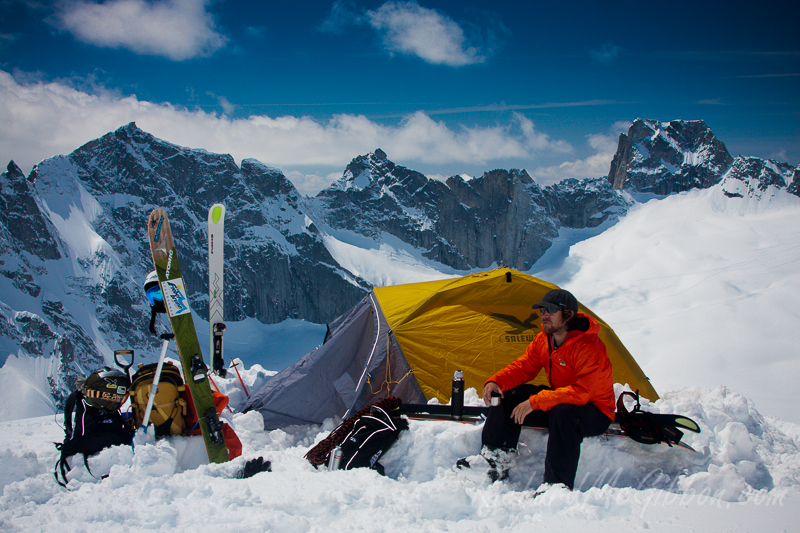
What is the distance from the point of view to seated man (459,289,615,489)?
10.7 feet

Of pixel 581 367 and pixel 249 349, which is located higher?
pixel 581 367

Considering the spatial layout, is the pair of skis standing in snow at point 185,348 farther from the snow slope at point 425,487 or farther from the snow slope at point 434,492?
the snow slope at point 434,492

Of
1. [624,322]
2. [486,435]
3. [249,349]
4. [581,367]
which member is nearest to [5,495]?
[486,435]

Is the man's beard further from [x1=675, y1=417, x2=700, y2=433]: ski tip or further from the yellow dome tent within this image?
the yellow dome tent

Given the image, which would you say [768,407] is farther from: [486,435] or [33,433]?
[33,433]

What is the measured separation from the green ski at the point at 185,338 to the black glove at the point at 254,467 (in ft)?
3.04

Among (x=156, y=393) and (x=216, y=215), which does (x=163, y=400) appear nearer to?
(x=156, y=393)

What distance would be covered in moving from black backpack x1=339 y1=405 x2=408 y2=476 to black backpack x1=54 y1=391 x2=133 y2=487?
2301 mm

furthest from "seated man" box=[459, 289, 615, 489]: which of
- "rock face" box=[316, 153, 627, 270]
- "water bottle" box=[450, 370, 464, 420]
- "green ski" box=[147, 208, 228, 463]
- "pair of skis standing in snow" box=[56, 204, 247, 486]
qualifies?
"rock face" box=[316, 153, 627, 270]

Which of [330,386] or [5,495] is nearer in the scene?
[5,495]

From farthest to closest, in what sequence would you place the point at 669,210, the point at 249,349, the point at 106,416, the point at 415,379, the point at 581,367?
the point at 669,210
the point at 249,349
the point at 415,379
the point at 106,416
the point at 581,367

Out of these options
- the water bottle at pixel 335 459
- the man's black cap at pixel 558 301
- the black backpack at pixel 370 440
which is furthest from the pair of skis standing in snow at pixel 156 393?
the man's black cap at pixel 558 301

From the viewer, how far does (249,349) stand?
332 ft

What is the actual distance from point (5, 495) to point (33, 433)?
16.2ft
